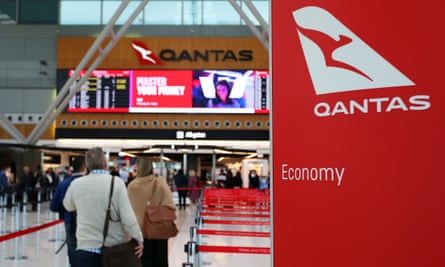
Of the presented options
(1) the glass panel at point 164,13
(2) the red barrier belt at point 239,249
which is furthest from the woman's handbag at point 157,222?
(1) the glass panel at point 164,13

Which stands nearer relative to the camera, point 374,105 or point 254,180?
point 374,105

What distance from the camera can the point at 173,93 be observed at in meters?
28.3

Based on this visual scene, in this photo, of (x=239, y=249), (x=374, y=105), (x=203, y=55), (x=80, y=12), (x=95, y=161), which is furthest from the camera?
(x=80, y=12)

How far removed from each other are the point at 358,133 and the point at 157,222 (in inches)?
138

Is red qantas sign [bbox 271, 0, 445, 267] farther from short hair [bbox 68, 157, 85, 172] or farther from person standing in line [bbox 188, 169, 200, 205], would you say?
person standing in line [bbox 188, 169, 200, 205]

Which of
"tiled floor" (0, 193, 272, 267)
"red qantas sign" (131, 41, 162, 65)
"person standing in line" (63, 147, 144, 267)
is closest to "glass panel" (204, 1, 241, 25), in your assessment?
"red qantas sign" (131, 41, 162, 65)

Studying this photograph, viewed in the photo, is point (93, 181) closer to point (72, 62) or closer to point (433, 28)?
point (433, 28)

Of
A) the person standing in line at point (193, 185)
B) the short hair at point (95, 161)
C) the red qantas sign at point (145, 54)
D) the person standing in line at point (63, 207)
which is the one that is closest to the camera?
the short hair at point (95, 161)

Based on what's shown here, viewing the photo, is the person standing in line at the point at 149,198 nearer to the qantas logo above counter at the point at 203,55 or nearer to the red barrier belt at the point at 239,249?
the red barrier belt at the point at 239,249

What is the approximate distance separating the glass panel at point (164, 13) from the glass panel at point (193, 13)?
0.33m

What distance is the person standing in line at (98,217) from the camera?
12.1 ft

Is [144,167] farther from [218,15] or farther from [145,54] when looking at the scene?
[218,15]

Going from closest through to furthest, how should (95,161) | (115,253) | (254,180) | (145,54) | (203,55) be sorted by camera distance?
(115,253) < (95,161) < (254,180) < (145,54) < (203,55)

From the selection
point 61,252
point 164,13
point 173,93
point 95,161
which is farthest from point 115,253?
point 164,13
